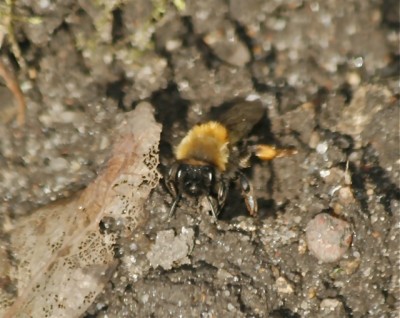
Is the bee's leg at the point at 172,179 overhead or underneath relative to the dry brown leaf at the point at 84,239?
overhead

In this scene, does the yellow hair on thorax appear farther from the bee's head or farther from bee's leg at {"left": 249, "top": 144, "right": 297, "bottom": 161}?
bee's leg at {"left": 249, "top": 144, "right": 297, "bottom": 161}

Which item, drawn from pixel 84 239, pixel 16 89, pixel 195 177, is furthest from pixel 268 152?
pixel 16 89

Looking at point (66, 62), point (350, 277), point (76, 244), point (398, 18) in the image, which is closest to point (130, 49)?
point (66, 62)

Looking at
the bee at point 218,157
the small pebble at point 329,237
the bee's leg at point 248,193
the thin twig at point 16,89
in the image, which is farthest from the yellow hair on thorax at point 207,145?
the thin twig at point 16,89

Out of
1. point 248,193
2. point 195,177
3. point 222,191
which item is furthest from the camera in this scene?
point 248,193

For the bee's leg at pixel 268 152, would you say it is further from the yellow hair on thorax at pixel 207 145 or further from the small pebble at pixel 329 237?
the small pebble at pixel 329 237

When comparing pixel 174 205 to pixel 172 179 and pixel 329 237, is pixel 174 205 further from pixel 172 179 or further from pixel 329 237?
pixel 329 237

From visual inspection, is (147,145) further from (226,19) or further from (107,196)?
(226,19)
